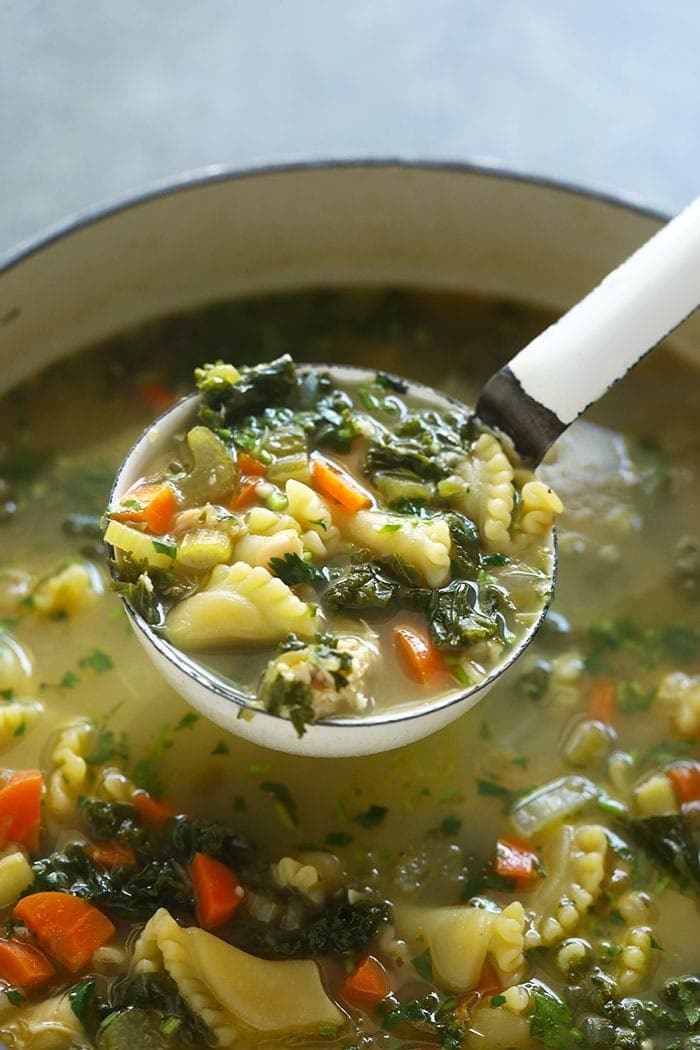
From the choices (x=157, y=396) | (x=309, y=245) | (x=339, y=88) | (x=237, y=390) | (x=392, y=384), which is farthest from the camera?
(x=339, y=88)

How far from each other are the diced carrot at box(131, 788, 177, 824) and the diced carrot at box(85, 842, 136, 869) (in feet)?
0.37

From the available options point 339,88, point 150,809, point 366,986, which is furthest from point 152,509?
point 339,88

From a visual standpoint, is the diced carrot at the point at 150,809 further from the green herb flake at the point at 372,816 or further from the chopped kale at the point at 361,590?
the chopped kale at the point at 361,590

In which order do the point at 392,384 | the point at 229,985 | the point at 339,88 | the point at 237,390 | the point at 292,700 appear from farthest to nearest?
1. the point at 339,88
2. the point at 392,384
3. the point at 237,390
4. the point at 229,985
5. the point at 292,700

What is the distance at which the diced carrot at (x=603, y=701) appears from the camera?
3738 millimetres

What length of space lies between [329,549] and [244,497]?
0.27 m

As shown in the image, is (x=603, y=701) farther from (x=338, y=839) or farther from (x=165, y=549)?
(x=165, y=549)

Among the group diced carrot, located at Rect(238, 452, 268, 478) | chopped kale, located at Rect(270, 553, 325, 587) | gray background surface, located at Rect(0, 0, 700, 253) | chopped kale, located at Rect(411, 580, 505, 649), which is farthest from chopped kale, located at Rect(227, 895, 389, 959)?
gray background surface, located at Rect(0, 0, 700, 253)

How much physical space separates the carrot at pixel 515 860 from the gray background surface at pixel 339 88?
2.99 meters

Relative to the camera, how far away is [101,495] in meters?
4.11

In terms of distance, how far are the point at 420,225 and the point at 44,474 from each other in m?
1.59

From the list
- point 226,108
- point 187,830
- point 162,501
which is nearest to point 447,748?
point 187,830

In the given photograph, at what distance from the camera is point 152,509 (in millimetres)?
3250

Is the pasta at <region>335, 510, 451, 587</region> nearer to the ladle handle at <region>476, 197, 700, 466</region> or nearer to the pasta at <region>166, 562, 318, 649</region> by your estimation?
the pasta at <region>166, 562, 318, 649</region>
